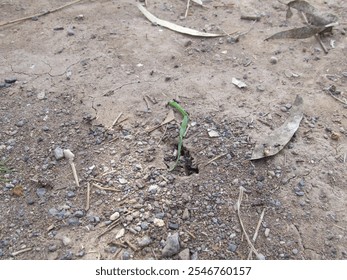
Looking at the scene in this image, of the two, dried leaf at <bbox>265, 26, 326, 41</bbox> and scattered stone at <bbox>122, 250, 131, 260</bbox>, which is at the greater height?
dried leaf at <bbox>265, 26, 326, 41</bbox>

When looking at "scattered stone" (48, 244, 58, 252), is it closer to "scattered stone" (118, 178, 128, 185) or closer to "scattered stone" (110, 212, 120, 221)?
"scattered stone" (110, 212, 120, 221)

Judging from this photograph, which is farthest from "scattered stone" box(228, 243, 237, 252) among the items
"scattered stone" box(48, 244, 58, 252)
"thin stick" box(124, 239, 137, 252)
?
"scattered stone" box(48, 244, 58, 252)

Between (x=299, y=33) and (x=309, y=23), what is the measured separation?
9.9 inches

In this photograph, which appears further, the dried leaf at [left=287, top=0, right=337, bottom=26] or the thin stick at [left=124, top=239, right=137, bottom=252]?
the dried leaf at [left=287, top=0, right=337, bottom=26]

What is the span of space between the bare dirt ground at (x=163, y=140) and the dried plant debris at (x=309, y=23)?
0.27ft

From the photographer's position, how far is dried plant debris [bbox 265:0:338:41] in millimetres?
3547

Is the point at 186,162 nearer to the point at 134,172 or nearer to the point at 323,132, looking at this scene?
the point at 134,172

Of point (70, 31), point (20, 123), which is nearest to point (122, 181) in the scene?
point (20, 123)

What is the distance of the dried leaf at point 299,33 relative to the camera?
139 inches

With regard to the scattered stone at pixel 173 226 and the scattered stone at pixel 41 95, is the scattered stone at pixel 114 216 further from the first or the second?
the scattered stone at pixel 41 95

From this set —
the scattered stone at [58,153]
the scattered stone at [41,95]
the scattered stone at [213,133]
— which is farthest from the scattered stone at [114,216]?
the scattered stone at [41,95]

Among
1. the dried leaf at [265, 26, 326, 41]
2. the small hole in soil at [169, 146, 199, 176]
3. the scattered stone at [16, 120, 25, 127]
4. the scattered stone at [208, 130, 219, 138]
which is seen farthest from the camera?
the dried leaf at [265, 26, 326, 41]

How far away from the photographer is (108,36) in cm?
356

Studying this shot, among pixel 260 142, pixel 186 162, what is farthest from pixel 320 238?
pixel 186 162
